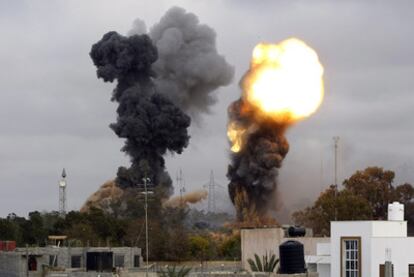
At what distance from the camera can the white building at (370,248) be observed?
243 ft

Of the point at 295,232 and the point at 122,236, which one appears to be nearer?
the point at 295,232

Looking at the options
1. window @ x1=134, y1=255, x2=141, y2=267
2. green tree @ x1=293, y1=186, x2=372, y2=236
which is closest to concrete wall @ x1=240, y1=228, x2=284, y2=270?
window @ x1=134, y1=255, x2=141, y2=267

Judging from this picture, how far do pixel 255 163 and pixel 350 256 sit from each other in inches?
3216

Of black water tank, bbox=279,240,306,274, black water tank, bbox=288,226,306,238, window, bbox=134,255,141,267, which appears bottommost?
window, bbox=134,255,141,267

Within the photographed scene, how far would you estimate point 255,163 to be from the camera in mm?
158250

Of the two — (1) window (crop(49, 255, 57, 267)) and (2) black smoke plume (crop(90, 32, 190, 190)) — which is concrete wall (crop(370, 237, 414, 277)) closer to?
(1) window (crop(49, 255, 57, 267))

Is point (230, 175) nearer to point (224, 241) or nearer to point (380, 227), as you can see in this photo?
point (224, 241)

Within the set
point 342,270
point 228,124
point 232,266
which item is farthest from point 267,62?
point 342,270

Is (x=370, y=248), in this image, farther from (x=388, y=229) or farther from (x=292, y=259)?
(x=292, y=259)

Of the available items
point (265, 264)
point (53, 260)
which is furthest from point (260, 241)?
point (53, 260)

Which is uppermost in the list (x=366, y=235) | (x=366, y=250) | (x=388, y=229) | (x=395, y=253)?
(x=388, y=229)

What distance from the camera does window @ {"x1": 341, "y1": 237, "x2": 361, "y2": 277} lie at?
76.1 m

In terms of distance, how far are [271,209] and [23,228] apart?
134 ft

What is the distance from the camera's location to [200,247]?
135 m
